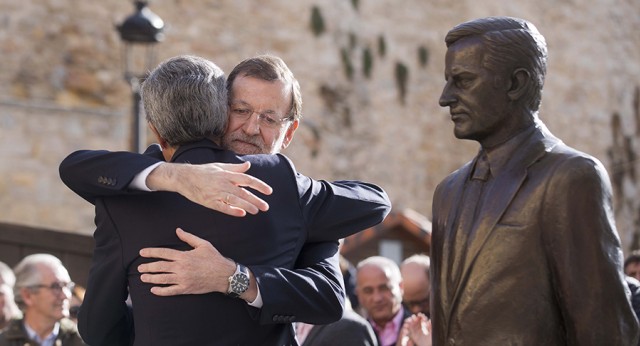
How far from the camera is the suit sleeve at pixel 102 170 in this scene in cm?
326

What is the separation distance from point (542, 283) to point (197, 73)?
1.08 meters

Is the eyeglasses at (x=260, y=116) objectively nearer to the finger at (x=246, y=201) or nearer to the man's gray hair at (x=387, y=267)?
the finger at (x=246, y=201)

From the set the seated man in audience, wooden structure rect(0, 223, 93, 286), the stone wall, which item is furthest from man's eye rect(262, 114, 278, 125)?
the stone wall

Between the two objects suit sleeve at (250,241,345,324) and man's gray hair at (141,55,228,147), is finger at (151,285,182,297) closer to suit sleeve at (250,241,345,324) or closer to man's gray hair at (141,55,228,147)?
suit sleeve at (250,241,345,324)

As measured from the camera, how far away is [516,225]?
9.56 feet

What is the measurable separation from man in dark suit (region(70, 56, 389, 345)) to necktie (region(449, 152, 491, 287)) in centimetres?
48

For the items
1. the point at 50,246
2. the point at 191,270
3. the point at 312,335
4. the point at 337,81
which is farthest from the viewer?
the point at 337,81

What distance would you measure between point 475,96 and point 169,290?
0.92m

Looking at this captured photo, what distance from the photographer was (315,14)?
1709cm

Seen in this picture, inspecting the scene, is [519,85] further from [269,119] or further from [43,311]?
[43,311]

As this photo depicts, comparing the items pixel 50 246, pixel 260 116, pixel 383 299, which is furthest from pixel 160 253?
pixel 50 246

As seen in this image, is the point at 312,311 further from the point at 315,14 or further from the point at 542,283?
the point at 315,14

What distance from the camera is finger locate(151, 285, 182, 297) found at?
324 cm

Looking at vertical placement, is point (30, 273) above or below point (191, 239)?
below
